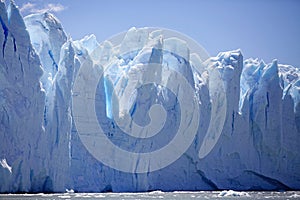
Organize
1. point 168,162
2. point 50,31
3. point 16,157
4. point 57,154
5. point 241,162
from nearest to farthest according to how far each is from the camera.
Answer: point 16,157 → point 57,154 → point 50,31 → point 168,162 → point 241,162

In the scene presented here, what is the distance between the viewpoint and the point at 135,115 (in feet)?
88.2

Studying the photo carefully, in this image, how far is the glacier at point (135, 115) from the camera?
21.7m

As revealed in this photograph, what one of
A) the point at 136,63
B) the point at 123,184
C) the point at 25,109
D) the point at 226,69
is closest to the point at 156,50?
the point at 136,63

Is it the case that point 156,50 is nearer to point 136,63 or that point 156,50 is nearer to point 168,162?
point 136,63

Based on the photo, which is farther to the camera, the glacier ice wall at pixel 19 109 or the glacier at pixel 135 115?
the glacier at pixel 135 115

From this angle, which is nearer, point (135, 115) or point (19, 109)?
point (19, 109)

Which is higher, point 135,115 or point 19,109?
point 135,115

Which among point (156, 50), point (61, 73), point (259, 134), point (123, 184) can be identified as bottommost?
point (123, 184)

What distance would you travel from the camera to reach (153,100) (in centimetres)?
2747

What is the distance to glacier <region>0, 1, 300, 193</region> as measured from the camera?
21.7m

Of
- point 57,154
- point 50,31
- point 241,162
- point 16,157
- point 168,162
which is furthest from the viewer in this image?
point 241,162

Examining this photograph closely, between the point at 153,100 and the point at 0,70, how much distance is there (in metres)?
9.08

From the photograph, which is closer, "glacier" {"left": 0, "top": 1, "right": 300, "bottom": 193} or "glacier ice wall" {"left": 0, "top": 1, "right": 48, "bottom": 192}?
"glacier ice wall" {"left": 0, "top": 1, "right": 48, "bottom": 192}

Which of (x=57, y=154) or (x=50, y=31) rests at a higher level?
(x=50, y=31)
